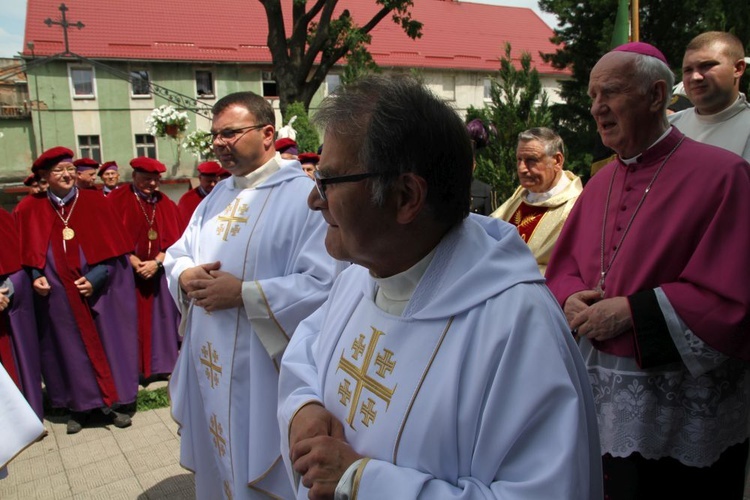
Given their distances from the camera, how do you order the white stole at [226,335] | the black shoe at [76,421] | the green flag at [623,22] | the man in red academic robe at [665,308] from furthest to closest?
the black shoe at [76,421] < the green flag at [623,22] < the white stole at [226,335] < the man in red academic robe at [665,308]

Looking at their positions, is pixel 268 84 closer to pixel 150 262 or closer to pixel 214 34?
pixel 214 34

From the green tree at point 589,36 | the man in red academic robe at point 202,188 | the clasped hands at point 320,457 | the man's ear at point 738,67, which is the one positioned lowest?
the clasped hands at point 320,457

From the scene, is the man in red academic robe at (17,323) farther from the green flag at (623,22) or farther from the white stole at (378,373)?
the green flag at (623,22)

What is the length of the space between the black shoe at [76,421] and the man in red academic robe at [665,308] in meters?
4.56

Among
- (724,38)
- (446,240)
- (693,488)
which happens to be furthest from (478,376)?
(724,38)

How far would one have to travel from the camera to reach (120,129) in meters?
29.2

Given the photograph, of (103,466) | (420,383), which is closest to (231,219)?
→ (420,383)

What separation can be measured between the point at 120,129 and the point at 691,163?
30.4 meters

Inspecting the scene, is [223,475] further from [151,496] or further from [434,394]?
[434,394]

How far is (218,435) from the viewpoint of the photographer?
3189 millimetres

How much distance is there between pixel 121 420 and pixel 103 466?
85 cm

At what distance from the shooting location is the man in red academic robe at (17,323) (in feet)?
16.5

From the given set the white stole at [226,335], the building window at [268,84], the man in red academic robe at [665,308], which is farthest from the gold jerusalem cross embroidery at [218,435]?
the building window at [268,84]

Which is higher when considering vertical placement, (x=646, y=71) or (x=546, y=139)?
(x=646, y=71)
